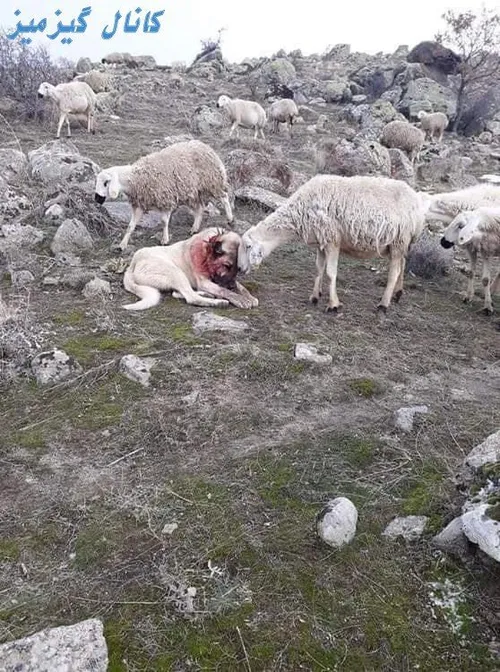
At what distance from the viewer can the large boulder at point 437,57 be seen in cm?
3044

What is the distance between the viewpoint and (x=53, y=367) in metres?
5.07

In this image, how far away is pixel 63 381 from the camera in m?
5.00

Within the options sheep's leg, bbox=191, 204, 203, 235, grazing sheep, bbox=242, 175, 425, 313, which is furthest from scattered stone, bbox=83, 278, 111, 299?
sheep's leg, bbox=191, 204, 203, 235

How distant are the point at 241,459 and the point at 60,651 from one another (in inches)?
69.6

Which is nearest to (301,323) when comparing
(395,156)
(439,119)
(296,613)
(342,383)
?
(342,383)

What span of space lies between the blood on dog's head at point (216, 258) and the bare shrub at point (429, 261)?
9.94 ft

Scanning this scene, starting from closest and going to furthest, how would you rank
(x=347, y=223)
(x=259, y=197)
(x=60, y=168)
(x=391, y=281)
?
(x=347, y=223), (x=391, y=281), (x=60, y=168), (x=259, y=197)

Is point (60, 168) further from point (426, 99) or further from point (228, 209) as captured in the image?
point (426, 99)

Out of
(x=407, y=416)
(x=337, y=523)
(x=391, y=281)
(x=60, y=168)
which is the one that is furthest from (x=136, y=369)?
(x=60, y=168)

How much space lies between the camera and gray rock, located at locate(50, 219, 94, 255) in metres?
8.15

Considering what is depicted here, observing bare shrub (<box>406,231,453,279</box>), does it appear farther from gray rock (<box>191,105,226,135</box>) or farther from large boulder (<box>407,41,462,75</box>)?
large boulder (<box>407,41,462,75</box>)

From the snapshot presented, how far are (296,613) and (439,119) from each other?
23608 mm

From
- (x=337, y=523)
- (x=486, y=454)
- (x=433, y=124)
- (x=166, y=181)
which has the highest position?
(x=433, y=124)

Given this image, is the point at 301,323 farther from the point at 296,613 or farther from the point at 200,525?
the point at 296,613
